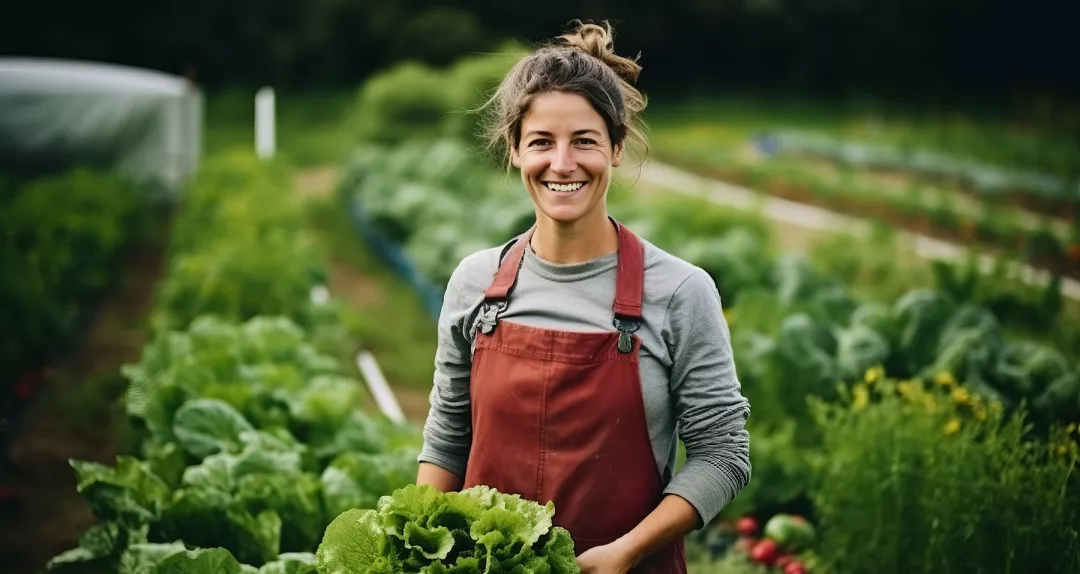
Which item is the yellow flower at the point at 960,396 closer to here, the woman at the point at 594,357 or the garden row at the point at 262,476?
the garden row at the point at 262,476

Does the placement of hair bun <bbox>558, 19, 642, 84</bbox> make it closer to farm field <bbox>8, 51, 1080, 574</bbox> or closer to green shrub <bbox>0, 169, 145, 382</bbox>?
farm field <bbox>8, 51, 1080, 574</bbox>

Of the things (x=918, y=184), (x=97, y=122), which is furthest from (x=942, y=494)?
(x=918, y=184)

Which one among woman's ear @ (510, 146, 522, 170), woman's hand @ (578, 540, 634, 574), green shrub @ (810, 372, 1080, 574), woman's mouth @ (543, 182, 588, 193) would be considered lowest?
green shrub @ (810, 372, 1080, 574)

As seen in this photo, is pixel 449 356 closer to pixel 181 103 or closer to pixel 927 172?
pixel 181 103

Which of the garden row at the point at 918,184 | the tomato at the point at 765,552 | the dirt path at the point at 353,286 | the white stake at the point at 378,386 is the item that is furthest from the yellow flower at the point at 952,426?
the garden row at the point at 918,184

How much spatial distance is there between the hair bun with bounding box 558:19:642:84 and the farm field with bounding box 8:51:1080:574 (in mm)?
938

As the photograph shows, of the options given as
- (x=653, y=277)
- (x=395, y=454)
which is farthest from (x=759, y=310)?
(x=653, y=277)

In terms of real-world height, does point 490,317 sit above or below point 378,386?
above

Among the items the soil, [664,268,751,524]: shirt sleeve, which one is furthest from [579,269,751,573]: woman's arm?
the soil

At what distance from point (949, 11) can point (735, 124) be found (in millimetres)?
11512

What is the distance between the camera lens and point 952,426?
156 inches

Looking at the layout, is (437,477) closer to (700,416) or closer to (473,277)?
(473,277)

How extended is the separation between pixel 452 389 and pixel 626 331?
0.46m

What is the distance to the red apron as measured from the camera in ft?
7.43
